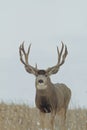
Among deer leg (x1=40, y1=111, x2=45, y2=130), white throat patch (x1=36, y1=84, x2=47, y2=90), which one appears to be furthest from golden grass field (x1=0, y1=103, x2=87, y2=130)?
white throat patch (x1=36, y1=84, x2=47, y2=90)

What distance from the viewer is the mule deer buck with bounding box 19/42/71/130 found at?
1307cm

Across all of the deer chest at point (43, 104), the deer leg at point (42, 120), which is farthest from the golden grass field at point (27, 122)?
the deer chest at point (43, 104)

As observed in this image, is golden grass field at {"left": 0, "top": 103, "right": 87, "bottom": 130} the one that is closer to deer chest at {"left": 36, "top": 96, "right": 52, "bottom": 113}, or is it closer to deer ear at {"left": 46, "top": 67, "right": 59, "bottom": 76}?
deer chest at {"left": 36, "top": 96, "right": 52, "bottom": 113}

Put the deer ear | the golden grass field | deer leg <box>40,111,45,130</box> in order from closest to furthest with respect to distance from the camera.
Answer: the golden grass field, deer leg <box>40,111,45,130</box>, the deer ear

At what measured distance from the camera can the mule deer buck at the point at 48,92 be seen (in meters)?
13.1

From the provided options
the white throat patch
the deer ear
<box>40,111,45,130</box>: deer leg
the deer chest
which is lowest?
<box>40,111,45,130</box>: deer leg

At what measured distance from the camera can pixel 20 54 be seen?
14.5 meters

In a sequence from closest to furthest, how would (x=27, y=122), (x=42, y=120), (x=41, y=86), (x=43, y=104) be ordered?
(x=27, y=122)
(x=41, y=86)
(x=42, y=120)
(x=43, y=104)

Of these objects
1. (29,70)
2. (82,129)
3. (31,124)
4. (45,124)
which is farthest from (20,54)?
(82,129)

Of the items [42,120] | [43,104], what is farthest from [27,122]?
[43,104]

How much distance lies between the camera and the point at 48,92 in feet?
45.0

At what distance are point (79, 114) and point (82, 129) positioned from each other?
3519 mm

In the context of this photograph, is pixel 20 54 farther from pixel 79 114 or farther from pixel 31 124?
pixel 31 124

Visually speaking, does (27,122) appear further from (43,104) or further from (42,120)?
(43,104)
